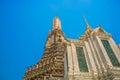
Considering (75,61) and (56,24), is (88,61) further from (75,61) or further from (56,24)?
(56,24)

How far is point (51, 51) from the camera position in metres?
42.5

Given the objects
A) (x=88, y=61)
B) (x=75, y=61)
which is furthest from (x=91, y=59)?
(x=75, y=61)

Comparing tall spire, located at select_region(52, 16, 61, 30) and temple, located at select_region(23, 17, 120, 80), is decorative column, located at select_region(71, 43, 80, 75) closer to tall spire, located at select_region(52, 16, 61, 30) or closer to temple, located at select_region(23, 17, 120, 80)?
temple, located at select_region(23, 17, 120, 80)

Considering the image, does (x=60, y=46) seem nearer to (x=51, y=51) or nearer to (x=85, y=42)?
(x=51, y=51)

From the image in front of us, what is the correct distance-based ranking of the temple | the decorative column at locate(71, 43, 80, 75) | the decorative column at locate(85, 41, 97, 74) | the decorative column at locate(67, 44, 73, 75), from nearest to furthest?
1. the temple
2. the decorative column at locate(67, 44, 73, 75)
3. the decorative column at locate(71, 43, 80, 75)
4. the decorative column at locate(85, 41, 97, 74)

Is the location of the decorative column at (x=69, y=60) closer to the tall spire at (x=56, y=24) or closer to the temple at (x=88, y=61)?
the temple at (x=88, y=61)

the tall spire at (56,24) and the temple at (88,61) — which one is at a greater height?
the tall spire at (56,24)

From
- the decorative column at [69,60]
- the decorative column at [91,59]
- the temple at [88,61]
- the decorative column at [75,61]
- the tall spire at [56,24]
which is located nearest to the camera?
the temple at [88,61]

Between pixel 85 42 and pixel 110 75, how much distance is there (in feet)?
30.4

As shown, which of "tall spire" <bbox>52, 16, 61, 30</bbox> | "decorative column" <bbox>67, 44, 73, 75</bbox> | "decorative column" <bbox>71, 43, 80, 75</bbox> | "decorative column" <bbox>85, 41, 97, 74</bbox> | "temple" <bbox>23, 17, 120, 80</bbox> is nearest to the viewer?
"temple" <bbox>23, 17, 120, 80</bbox>

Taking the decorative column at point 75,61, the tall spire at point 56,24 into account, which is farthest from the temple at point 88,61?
the tall spire at point 56,24

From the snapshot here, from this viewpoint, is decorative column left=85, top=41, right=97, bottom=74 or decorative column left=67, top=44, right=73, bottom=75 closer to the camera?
decorative column left=67, top=44, right=73, bottom=75

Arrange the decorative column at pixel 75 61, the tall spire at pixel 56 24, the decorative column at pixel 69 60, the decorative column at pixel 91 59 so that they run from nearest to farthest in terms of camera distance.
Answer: the decorative column at pixel 69 60 < the decorative column at pixel 75 61 < the decorative column at pixel 91 59 < the tall spire at pixel 56 24

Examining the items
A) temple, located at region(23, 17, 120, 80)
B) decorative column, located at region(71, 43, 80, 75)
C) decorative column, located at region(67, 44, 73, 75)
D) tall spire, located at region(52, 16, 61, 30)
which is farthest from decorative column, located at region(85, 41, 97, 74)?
tall spire, located at region(52, 16, 61, 30)
